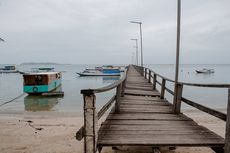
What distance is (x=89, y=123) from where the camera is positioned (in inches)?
155

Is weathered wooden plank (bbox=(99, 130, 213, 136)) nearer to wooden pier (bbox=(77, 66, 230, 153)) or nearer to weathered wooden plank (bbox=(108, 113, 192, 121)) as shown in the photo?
wooden pier (bbox=(77, 66, 230, 153))

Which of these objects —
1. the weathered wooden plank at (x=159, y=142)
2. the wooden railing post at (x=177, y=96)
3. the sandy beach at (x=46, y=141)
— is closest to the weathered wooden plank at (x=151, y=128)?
the weathered wooden plank at (x=159, y=142)

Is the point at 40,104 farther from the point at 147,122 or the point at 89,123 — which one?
the point at 89,123

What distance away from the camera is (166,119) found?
652 centimetres

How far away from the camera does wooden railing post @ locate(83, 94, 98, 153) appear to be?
12.8 feet

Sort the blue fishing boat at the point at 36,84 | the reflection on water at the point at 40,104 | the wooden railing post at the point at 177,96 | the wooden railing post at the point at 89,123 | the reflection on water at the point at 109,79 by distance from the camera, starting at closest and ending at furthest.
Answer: the wooden railing post at the point at 89,123
the wooden railing post at the point at 177,96
the reflection on water at the point at 40,104
the blue fishing boat at the point at 36,84
the reflection on water at the point at 109,79

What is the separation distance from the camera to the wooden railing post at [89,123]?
390 centimetres

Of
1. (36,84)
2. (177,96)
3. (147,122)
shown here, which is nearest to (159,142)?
(147,122)

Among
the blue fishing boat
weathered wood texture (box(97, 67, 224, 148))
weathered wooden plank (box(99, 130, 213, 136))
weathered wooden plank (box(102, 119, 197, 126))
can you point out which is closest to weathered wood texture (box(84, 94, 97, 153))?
weathered wood texture (box(97, 67, 224, 148))

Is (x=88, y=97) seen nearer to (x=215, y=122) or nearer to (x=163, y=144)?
(x=163, y=144)

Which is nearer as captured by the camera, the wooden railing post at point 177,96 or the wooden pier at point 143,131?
the wooden pier at point 143,131

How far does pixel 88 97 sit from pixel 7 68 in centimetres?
11353

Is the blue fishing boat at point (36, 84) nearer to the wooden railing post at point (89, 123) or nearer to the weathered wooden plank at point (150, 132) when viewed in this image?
the weathered wooden plank at point (150, 132)

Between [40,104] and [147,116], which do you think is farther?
[40,104]
